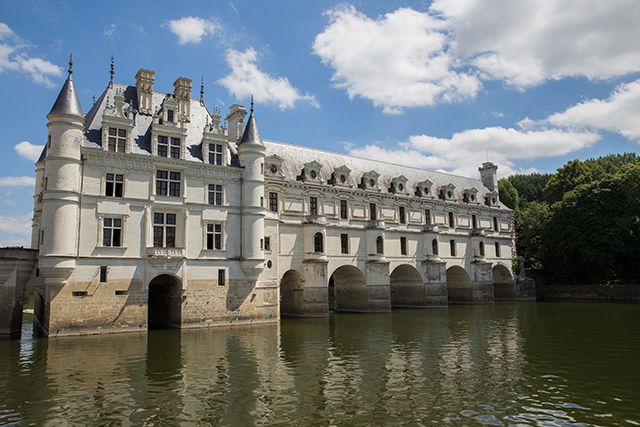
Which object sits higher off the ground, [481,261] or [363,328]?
[481,261]

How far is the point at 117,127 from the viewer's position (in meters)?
28.2

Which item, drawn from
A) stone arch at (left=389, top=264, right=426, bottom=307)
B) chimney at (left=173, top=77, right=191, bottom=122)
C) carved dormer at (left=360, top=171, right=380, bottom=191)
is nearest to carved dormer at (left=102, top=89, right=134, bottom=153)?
chimney at (left=173, top=77, right=191, bottom=122)

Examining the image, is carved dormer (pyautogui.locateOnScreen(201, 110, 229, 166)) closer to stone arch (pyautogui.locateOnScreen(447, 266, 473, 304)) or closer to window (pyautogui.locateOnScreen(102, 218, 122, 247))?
window (pyautogui.locateOnScreen(102, 218, 122, 247))

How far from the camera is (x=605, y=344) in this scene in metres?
22.3

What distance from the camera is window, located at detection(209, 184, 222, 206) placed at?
31.0 meters

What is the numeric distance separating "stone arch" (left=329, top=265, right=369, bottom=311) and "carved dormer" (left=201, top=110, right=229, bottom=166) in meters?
15.4

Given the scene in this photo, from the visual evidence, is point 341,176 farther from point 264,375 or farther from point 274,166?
point 264,375

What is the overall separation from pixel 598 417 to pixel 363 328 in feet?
61.2

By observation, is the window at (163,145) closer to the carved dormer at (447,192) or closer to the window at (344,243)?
the window at (344,243)

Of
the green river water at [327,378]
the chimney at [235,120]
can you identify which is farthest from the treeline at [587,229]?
the chimney at [235,120]

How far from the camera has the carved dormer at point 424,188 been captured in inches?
1905

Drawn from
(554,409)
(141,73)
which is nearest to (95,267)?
(141,73)

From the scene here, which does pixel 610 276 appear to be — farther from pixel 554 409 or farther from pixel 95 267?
pixel 95 267

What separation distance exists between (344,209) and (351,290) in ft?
23.4
